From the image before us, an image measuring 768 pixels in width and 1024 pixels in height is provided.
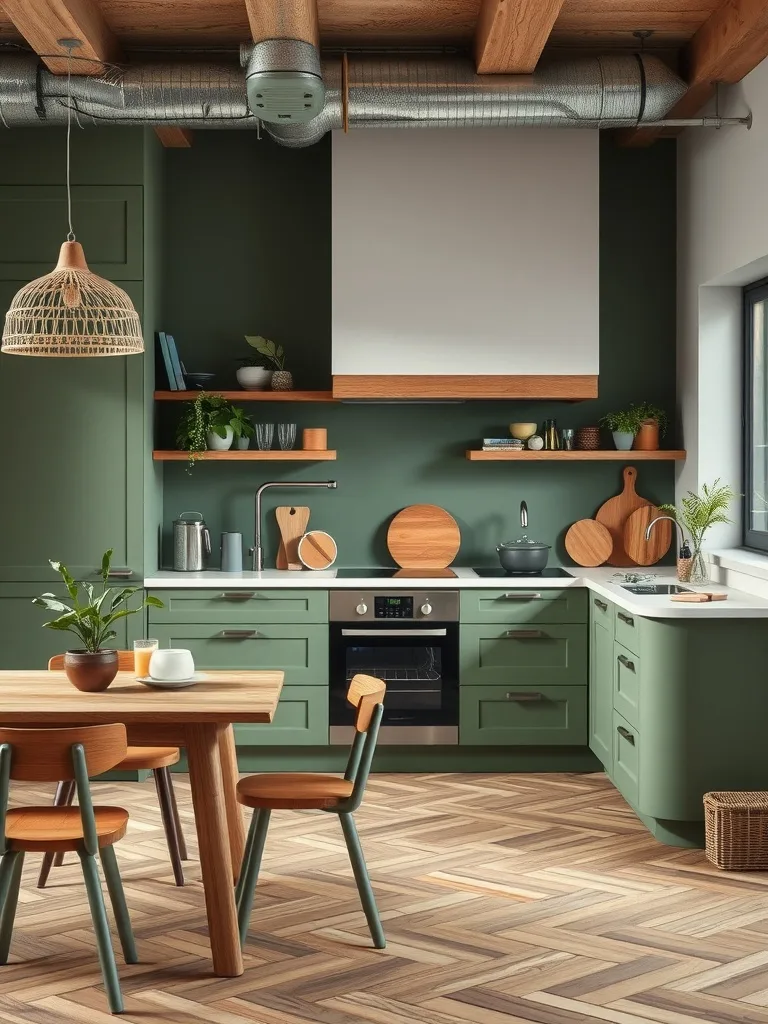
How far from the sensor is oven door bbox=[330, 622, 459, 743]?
5375mm

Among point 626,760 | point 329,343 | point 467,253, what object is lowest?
point 626,760

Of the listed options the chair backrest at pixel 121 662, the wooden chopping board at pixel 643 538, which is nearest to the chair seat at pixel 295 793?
the chair backrest at pixel 121 662

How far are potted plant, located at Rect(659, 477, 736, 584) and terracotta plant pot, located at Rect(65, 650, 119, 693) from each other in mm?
2809

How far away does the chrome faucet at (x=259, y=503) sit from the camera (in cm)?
582

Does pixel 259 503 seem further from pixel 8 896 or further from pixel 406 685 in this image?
pixel 8 896

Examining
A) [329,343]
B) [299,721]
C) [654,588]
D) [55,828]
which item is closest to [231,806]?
[55,828]

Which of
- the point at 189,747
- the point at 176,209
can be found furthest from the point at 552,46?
the point at 189,747

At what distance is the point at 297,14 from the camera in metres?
4.11

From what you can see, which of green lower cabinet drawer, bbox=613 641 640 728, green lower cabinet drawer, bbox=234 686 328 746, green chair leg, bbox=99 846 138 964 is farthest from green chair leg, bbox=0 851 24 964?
green lower cabinet drawer, bbox=613 641 640 728

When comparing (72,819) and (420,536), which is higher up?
(420,536)

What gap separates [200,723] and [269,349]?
2884 millimetres

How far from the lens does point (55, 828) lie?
3105mm

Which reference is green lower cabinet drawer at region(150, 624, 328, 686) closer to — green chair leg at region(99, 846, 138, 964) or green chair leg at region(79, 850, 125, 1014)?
green chair leg at region(99, 846, 138, 964)

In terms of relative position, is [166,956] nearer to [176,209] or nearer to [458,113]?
[458,113]
